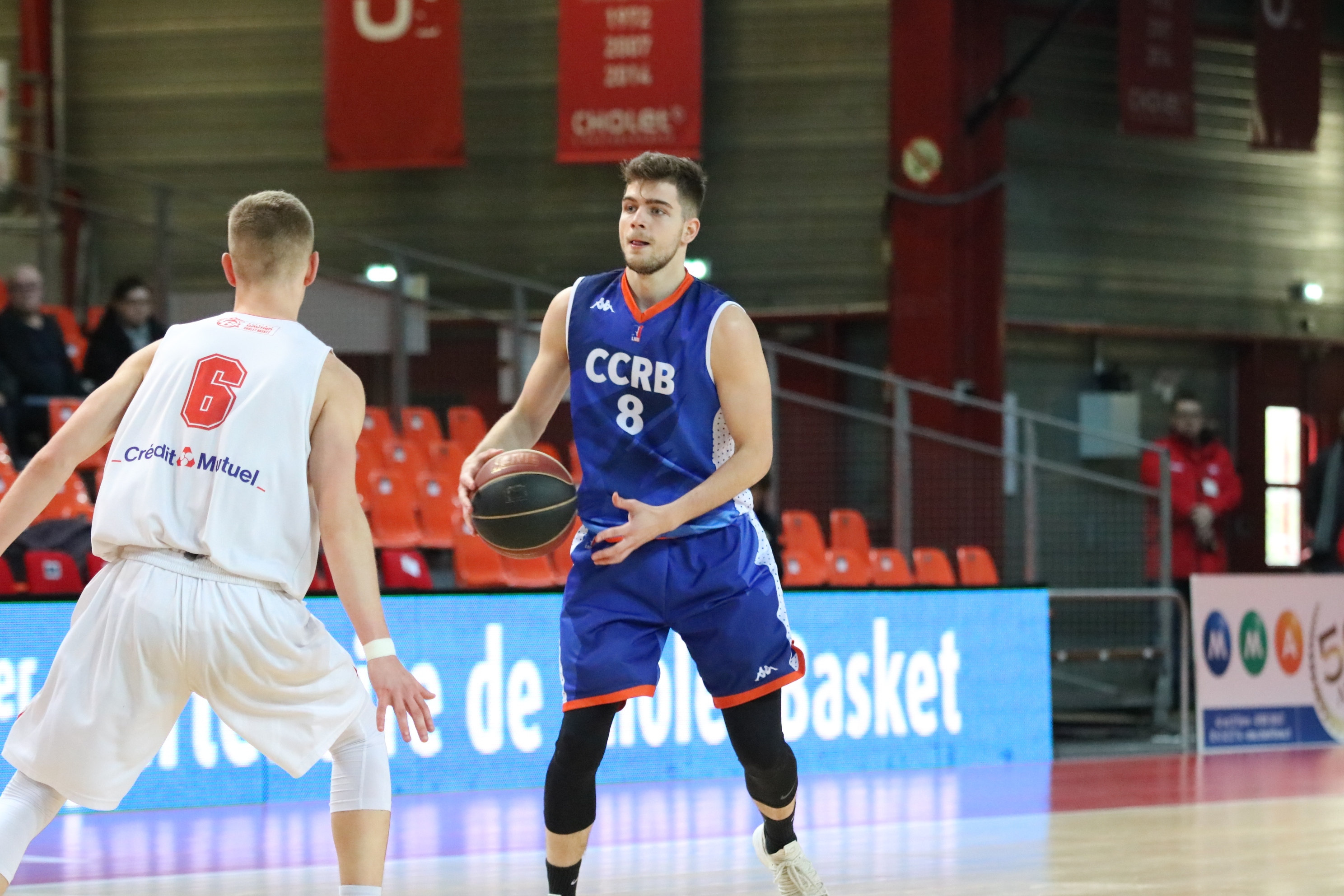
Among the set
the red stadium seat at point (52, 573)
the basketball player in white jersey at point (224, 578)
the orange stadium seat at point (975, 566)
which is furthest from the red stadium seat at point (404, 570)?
the basketball player in white jersey at point (224, 578)

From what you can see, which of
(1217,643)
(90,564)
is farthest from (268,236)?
(1217,643)

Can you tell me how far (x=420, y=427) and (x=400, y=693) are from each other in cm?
892

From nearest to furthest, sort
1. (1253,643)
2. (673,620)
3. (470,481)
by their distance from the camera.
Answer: (470,481), (673,620), (1253,643)

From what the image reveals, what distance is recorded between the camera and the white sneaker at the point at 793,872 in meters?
A: 4.95

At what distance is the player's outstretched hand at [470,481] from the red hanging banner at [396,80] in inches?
425

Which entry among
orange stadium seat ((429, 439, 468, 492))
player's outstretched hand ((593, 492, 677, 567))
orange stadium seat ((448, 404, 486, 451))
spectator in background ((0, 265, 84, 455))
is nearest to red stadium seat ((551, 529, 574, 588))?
orange stadium seat ((429, 439, 468, 492))

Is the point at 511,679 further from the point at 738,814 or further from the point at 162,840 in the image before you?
the point at 162,840

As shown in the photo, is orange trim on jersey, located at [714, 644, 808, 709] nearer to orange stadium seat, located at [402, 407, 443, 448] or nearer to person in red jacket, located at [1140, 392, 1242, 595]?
orange stadium seat, located at [402, 407, 443, 448]

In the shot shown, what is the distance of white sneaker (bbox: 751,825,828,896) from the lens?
4.95 meters

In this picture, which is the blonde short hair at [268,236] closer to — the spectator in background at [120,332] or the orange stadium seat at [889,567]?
the spectator in background at [120,332]

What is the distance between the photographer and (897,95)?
15000 mm

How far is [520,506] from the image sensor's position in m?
4.54

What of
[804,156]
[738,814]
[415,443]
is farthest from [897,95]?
[738,814]

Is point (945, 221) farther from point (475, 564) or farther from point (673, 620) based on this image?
point (673, 620)
